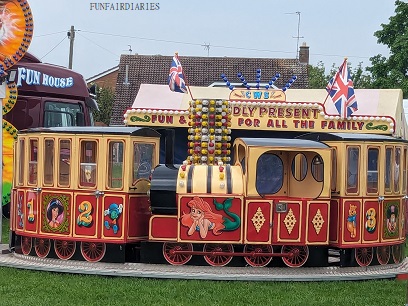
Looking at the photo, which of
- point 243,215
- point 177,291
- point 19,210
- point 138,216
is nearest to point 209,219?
point 243,215

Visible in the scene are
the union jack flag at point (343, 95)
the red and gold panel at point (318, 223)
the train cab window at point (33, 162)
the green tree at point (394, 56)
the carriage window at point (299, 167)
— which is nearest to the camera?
the red and gold panel at point (318, 223)

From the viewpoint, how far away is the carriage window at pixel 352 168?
12.5 metres

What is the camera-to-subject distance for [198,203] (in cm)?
1203

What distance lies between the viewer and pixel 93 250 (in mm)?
12406

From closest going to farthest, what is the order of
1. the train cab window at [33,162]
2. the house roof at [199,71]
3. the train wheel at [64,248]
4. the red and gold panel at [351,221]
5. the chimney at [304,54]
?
the red and gold panel at [351,221], the train wheel at [64,248], the train cab window at [33,162], the house roof at [199,71], the chimney at [304,54]

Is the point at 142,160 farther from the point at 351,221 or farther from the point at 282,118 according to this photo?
the point at 282,118

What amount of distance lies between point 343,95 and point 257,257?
7.96 meters

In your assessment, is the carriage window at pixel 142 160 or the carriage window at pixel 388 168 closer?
the carriage window at pixel 142 160

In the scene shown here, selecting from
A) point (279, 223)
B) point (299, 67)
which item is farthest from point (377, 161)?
point (299, 67)

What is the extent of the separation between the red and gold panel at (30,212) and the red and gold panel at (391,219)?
5163 mm

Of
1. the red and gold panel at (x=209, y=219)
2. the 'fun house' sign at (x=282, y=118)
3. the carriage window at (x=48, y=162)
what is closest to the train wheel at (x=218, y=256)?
the red and gold panel at (x=209, y=219)

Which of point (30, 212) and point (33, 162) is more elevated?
point (33, 162)

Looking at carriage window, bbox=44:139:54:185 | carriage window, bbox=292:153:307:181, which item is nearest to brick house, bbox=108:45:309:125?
carriage window, bbox=292:153:307:181

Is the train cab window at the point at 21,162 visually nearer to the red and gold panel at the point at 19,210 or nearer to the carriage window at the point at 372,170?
the red and gold panel at the point at 19,210
